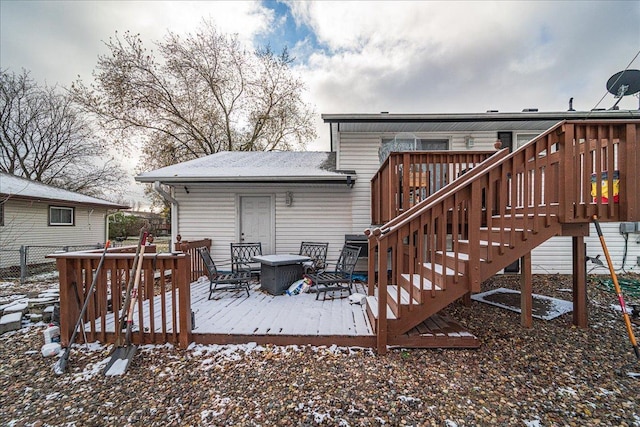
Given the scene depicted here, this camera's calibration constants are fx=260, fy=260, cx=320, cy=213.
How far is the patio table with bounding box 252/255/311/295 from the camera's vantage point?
479 centimetres

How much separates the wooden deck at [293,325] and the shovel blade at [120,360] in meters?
0.31

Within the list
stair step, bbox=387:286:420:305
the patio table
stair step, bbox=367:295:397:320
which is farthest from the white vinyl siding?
the patio table

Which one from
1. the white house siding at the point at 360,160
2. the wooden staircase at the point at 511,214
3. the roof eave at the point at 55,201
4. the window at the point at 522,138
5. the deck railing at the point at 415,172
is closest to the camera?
the wooden staircase at the point at 511,214

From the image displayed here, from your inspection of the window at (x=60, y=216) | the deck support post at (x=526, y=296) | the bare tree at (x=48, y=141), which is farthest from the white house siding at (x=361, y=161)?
the bare tree at (x=48, y=141)

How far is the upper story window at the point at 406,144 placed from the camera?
6.21m

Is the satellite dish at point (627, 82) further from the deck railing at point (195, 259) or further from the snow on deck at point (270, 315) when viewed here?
the deck railing at point (195, 259)

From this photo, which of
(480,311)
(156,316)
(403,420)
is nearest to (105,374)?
(156,316)

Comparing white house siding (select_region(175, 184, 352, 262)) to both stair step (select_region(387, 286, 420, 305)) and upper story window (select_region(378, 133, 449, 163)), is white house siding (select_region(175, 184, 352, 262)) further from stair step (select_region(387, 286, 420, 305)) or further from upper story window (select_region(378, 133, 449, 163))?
stair step (select_region(387, 286, 420, 305))

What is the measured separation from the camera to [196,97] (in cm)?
1339

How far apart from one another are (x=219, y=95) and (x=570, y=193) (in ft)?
49.2

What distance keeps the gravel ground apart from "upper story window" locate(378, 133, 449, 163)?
14.1ft

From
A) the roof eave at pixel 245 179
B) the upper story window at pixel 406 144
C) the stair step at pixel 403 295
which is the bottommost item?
the stair step at pixel 403 295

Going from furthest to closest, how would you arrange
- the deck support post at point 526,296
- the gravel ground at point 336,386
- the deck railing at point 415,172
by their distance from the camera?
1. the deck railing at point 415,172
2. the deck support post at point 526,296
3. the gravel ground at point 336,386

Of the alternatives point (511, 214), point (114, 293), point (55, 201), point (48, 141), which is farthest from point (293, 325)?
point (48, 141)
